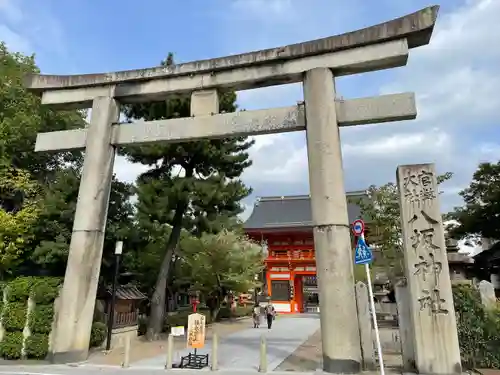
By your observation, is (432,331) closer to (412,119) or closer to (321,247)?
(321,247)

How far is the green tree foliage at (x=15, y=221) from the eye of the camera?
13.6 meters

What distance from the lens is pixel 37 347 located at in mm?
10656

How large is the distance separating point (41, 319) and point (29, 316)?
36 centimetres

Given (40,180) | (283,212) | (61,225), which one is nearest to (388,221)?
(61,225)

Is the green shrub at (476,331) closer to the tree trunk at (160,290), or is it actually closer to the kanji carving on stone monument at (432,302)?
the kanji carving on stone monument at (432,302)

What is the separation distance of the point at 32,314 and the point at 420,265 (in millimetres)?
10349

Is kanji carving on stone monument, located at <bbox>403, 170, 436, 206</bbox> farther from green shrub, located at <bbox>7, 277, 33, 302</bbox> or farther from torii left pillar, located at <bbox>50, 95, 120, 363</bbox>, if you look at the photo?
green shrub, located at <bbox>7, 277, 33, 302</bbox>

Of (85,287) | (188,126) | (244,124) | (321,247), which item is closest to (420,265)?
(321,247)

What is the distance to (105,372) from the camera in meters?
8.57

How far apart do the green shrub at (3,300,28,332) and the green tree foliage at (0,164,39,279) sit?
314cm

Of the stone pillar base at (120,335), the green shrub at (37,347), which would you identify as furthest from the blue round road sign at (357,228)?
the stone pillar base at (120,335)

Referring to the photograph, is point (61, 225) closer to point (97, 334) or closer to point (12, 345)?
point (97, 334)

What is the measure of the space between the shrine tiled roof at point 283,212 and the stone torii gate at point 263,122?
24.1m

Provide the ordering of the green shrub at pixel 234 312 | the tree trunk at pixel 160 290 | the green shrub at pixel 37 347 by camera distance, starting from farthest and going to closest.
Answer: the green shrub at pixel 234 312, the tree trunk at pixel 160 290, the green shrub at pixel 37 347
